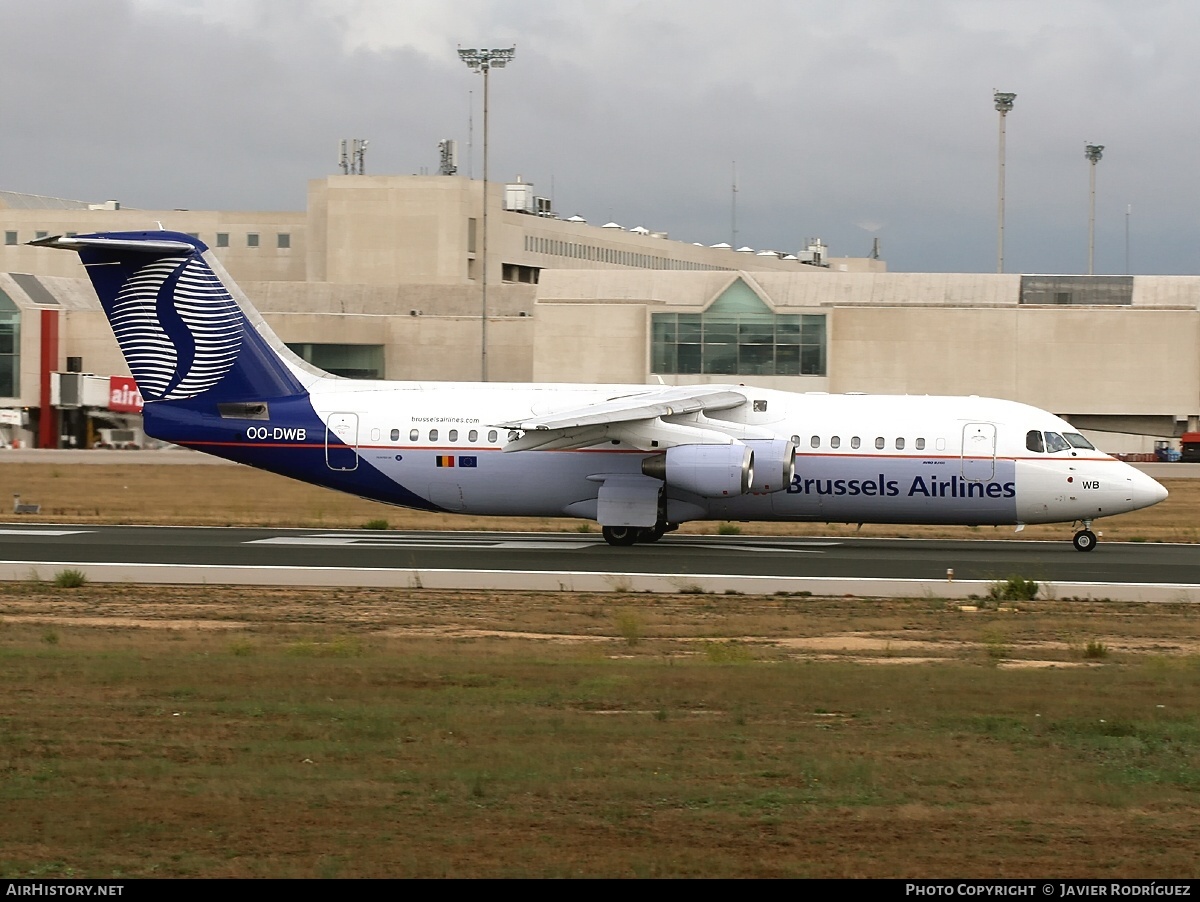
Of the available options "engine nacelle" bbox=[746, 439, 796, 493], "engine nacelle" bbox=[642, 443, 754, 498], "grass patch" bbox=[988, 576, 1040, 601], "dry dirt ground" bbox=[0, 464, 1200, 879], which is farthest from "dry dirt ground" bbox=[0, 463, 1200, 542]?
"dry dirt ground" bbox=[0, 464, 1200, 879]

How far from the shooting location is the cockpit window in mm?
A: 30016

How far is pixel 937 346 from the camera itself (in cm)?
7362

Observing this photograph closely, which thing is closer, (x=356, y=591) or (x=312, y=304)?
(x=356, y=591)

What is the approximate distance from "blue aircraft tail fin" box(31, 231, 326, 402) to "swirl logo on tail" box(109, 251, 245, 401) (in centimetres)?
2

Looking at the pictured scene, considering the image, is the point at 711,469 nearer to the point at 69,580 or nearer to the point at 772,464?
the point at 772,464

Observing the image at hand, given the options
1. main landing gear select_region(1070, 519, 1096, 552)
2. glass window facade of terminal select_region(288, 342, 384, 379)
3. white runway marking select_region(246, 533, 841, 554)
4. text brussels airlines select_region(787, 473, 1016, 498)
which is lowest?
white runway marking select_region(246, 533, 841, 554)

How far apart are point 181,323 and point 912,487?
15128mm

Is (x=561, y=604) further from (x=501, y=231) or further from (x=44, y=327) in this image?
(x=501, y=231)

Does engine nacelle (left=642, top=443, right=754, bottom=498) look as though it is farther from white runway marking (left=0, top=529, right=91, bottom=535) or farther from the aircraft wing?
white runway marking (left=0, top=529, right=91, bottom=535)

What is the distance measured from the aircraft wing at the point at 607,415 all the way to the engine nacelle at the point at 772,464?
1.51 m

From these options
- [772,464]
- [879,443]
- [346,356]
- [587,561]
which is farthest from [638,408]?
[346,356]

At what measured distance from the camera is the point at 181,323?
30641 millimetres

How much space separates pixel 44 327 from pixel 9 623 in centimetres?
5963
